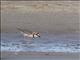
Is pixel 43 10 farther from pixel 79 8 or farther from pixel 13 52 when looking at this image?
pixel 13 52

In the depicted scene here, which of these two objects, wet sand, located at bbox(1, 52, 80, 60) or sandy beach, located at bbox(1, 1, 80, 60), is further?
sandy beach, located at bbox(1, 1, 80, 60)

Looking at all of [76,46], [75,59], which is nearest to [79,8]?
[76,46]

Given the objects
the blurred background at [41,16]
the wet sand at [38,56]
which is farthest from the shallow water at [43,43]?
the blurred background at [41,16]

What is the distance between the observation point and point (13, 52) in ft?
26.2

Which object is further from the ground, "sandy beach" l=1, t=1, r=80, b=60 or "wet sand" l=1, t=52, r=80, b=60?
"sandy beach" l=1, t=1, r=80, b=60

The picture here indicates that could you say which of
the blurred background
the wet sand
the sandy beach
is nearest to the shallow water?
the sandy beach

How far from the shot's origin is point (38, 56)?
25.6ft

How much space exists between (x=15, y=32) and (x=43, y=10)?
248 cm

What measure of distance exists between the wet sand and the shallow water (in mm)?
242

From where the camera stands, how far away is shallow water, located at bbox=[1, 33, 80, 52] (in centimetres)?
828

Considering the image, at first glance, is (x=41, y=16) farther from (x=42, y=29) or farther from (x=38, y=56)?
(x=38, y=56)

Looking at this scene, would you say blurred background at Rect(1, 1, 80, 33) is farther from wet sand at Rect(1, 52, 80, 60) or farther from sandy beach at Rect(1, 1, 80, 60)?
wet sand at Rect(1, 52, 80, 60)

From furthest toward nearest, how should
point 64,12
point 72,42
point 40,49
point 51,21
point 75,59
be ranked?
point 64,12, point 51,21, point 72,42, point 40,49, point 75,59

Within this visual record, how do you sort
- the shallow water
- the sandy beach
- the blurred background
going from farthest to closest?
the blurred background < the shallow water < the sandy beach
